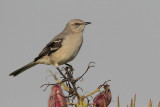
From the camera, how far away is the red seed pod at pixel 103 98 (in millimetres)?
2830

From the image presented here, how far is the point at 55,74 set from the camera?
3600mm

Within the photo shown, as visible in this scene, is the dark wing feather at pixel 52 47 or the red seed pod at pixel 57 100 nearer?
the red seed pod at pixel 57 100

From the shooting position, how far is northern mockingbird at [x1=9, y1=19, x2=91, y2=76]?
7.24 meters

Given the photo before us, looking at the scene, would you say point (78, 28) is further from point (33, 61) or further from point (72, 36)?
point (33, 61)

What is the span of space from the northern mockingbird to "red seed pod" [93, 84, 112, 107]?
13.7ft

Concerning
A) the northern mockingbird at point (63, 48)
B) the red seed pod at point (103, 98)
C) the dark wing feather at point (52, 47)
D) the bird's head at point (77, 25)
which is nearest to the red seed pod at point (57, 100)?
the red seed pod at point (103, 98)

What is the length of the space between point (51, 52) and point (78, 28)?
106 cm

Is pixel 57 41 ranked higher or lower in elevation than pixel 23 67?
higher

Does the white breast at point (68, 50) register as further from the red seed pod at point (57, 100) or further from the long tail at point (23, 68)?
the red seed pod at point (57, 100)

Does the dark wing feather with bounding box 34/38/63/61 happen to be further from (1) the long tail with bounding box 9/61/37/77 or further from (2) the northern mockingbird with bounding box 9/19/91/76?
(1) the long tail with bounding box 9/61/37/77

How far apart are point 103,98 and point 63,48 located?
15.3ft

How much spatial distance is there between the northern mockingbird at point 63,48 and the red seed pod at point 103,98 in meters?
4.17

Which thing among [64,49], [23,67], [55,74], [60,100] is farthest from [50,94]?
[23,67]

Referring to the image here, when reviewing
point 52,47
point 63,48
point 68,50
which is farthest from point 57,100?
point 52,47
